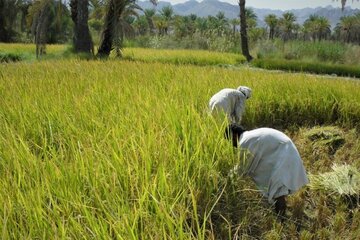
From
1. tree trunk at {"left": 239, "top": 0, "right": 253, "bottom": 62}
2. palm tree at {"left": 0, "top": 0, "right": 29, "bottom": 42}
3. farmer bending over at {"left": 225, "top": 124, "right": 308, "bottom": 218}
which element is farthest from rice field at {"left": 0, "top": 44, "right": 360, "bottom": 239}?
palm tree at {"left": 0, "top": 0, "right": 29, "bottom": 42}

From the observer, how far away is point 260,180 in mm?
2842

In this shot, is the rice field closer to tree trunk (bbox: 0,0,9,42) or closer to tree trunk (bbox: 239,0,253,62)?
tree trunk (bbox: 239,0,253,62)

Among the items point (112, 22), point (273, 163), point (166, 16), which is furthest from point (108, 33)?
point (166, 16)

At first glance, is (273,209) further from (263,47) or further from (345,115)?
(263,47)

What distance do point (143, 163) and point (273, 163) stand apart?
3.25 ft

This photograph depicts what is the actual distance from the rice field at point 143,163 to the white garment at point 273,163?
13 cm

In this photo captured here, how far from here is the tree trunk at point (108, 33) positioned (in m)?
12.2

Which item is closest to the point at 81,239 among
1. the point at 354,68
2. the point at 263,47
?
the point at 354,68

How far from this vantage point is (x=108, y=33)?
1243 centimetres

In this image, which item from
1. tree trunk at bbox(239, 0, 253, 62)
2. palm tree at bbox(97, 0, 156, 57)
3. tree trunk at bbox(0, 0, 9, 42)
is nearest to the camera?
palm tree at bbox(97, 0, 156, 57)

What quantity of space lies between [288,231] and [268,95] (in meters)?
2.95

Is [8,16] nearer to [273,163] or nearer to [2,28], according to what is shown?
[2,28]

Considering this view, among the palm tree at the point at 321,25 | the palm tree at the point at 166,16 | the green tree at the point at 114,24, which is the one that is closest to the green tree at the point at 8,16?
the green tree at the point at 114,24

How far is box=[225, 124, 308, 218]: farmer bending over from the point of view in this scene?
2.69 metres
